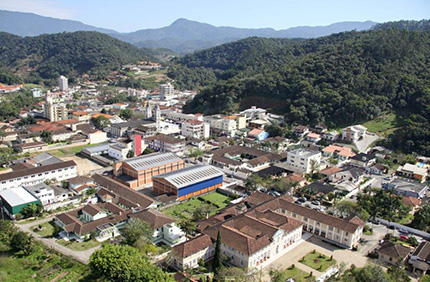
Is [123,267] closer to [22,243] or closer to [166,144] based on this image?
[22,243]

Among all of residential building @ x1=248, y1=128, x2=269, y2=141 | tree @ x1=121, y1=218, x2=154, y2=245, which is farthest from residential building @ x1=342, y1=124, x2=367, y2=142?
tree @ x1=121, y1=218, x2=154, y2=245

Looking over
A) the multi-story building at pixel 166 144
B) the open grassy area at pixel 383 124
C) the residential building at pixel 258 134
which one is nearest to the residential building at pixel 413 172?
the open grassy area at pixel 383 124

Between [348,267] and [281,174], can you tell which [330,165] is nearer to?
[281,174]

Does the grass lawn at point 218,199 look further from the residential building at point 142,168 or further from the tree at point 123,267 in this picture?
the tree at point 123,267

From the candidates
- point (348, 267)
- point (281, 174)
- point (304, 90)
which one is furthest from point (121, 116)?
point (348, 267)

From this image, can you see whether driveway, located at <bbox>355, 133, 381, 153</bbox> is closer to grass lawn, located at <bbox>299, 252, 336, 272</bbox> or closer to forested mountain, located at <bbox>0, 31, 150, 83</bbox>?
grass lawn, located at <bbox>299, 252, 336, 272</bbox>

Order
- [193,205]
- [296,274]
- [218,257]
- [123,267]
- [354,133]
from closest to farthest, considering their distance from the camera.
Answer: [123,267] → [218,257] → [296,274] → [193,205] → [354,133]

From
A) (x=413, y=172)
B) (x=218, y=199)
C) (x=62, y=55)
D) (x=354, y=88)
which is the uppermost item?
(x=62, y=55)

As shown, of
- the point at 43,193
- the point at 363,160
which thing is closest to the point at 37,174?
Result: the point at 43,193
